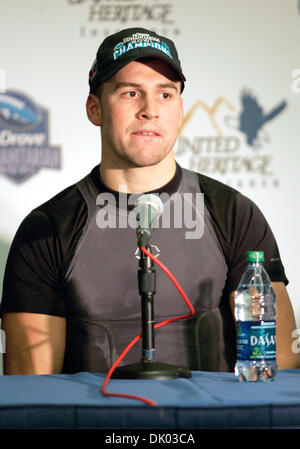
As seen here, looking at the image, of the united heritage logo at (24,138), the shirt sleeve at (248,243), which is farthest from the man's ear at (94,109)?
the shirt sleeve at (248,243)

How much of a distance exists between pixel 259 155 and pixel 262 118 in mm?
134

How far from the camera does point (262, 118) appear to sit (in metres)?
2.61

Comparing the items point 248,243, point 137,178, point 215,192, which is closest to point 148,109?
point 137,178

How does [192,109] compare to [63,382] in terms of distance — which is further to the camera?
[192,109]

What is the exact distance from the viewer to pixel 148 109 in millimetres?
2080

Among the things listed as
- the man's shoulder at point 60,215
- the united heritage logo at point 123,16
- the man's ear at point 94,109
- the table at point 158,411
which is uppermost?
the united heritage logo at point 123,16

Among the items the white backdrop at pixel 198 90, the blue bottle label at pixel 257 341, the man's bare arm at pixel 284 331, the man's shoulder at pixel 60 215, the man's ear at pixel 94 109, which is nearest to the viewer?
the blue bottle label at pixel 257 341

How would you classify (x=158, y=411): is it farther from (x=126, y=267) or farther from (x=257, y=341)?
(x=126, y=267)

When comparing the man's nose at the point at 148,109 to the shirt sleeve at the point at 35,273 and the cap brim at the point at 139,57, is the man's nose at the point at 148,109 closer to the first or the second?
the cap brim at the point at 139,57

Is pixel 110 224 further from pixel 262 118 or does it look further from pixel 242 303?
pixel 262 118

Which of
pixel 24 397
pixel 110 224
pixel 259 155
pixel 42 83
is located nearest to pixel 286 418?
pixel 24 397

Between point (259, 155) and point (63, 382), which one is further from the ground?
point (259, 155)

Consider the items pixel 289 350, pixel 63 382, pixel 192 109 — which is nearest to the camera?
pixel 63 382

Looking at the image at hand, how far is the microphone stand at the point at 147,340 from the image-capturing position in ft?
4.77
